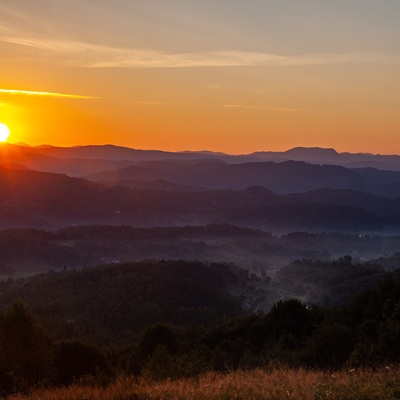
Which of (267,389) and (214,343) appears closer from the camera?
(267,389)

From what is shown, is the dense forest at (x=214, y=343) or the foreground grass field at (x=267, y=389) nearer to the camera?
the foreground grass field at (x=267, y=389)

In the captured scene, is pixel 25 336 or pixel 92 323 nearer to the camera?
pixel 25 336

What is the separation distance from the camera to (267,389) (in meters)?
18.4

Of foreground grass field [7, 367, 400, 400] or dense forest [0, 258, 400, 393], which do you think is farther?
dense forest [0, 258, 400, 393]

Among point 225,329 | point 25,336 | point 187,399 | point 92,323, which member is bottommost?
point 92,323

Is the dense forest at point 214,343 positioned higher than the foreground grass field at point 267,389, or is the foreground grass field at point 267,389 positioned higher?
the foreground grass field at point 267,389

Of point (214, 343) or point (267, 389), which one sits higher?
point (267, 389)

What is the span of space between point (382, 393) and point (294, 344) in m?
25.8

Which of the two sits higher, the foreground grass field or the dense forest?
the foreground grass field

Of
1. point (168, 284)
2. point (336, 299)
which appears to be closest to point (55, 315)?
point (168, 284)

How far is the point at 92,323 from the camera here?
135 m

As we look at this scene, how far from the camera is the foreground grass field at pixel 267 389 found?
17.1 m

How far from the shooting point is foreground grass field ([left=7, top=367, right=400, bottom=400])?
56.0 feet

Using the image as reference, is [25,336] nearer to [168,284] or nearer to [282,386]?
[282,386]
